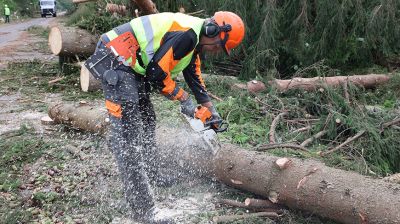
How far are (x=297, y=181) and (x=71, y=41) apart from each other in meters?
5.25

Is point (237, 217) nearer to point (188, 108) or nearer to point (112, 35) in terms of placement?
point (188, 108)

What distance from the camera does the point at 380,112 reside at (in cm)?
431

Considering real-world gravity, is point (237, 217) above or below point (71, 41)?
below

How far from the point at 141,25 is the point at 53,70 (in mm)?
5478

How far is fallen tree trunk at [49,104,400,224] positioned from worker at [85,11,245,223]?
0.42 meters

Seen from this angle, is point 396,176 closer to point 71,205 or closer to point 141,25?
point 141,25

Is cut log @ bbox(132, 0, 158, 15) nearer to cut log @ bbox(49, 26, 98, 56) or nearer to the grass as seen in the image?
cut log @ bbox(49, 26, 98, 56)

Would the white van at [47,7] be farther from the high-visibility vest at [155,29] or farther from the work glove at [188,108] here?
the work glove at [188,108]

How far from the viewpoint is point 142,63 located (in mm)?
3002

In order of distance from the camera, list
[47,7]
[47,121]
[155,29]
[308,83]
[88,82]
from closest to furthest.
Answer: [155,29] → [47,121] → [308,83] → [88,82] → [47,7]

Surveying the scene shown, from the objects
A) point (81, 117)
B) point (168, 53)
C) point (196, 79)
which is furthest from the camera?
point (81, 117)

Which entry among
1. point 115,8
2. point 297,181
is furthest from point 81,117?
point 115,8

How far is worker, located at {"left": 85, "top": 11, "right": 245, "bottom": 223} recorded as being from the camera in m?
2.85

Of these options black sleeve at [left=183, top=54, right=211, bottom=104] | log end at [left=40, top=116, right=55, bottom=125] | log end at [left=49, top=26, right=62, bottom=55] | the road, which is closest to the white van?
the road
